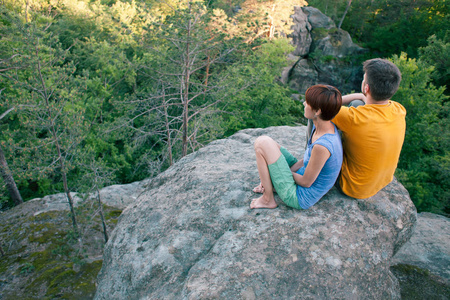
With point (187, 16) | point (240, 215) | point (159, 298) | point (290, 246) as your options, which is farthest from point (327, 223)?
point (187, 16)

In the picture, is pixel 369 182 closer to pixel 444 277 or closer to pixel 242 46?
pixel 444 277

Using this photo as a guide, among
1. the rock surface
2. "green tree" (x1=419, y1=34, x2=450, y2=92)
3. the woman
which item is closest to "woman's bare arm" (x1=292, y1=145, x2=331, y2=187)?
the woman

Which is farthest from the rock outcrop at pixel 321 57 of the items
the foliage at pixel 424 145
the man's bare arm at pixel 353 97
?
the man's bare arm at pixel 353 97

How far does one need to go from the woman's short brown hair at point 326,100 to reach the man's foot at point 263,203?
1.02 m

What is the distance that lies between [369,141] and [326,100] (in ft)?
1.94

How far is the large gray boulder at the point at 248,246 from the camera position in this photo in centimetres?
239

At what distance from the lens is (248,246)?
2.62m

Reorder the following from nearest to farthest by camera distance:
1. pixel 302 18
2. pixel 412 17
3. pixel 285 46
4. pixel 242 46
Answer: pixel 242 46 → pixel 285 46 → pixel 412 17 → pixel 302 18

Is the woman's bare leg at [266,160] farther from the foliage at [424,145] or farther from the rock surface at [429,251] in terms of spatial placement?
the foliage at [424,145]

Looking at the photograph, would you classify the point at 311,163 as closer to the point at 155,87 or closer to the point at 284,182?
the point at 284,182

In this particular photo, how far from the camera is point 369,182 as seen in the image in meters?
2.82

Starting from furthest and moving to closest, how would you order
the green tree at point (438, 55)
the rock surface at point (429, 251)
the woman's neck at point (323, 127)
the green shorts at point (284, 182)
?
1. the green tree at point (438, 55)
2. the rock surface at point (429, 251)
3. the green shorts at point (284, 182)
4. the woman's neck at point (323, 127)

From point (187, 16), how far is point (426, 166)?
1359 cm

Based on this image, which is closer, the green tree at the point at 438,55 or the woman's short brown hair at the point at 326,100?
the woman's short brown hair at the point at 326,100
